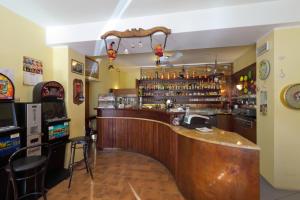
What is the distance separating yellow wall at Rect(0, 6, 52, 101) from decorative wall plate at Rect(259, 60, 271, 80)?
4.17m

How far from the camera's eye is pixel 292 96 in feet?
9.21

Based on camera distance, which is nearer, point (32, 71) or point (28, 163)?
point (28, 163)

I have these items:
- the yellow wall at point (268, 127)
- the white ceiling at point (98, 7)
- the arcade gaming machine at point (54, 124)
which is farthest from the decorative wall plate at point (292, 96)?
the arcade gaming machine at point (54, 124)

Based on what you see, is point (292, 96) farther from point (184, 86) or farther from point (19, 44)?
point (184, 86)

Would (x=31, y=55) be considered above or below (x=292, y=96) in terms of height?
above

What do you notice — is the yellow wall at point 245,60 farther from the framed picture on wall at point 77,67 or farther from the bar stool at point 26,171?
the bar stool at point 26,171

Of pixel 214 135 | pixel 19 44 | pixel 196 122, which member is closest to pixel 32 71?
pixel 19 44

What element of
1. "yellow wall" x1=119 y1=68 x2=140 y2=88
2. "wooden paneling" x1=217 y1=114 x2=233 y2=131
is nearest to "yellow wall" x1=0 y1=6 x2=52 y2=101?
"yellow wall" x1=119 y1=68 x2=140 y2=88

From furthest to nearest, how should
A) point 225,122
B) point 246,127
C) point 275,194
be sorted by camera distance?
point 225,122 < point 246,127 < point 275,194

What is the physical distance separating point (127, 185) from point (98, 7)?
9.56 ft

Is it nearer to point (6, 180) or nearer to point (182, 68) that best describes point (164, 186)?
point (6, 180)

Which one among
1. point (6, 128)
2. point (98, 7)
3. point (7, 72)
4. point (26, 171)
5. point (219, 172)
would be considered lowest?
point (26, 171)

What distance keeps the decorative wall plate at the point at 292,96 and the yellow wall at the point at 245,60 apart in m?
2.19

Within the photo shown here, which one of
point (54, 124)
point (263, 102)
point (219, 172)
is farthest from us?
point (263, 102)
